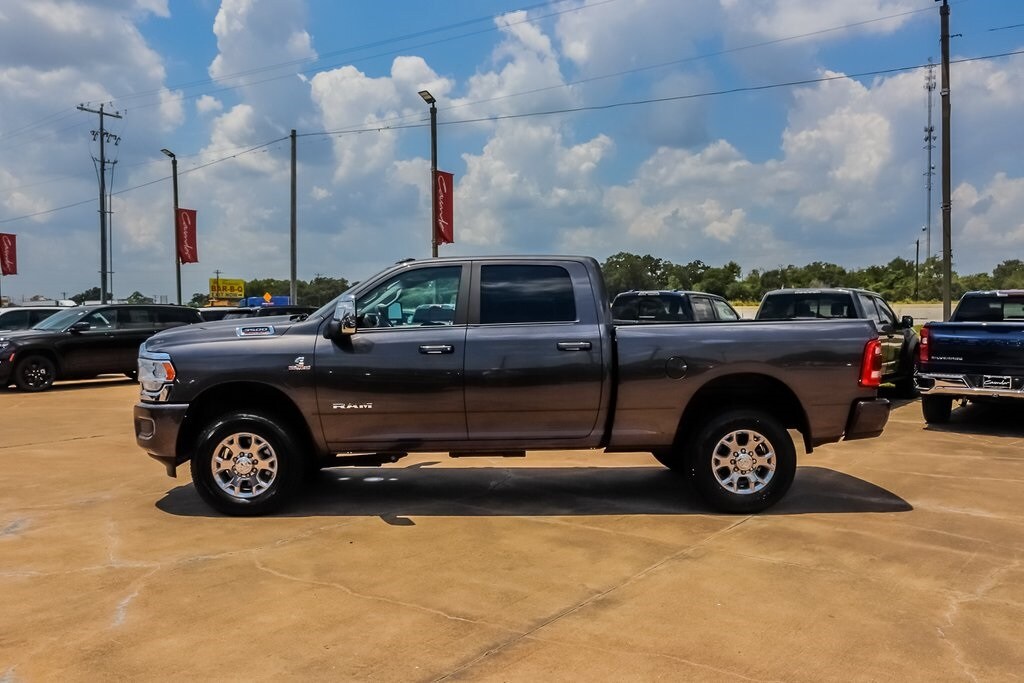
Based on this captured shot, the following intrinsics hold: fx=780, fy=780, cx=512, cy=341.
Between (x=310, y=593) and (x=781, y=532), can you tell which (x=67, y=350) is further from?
(x=781, y=532)

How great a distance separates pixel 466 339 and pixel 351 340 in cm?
89

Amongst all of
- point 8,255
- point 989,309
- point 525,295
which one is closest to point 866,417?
point 525,295

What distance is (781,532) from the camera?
561 centimetres

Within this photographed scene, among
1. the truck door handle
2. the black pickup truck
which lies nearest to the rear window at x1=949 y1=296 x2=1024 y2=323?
the black pickup truck

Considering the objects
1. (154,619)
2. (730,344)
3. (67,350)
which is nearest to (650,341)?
(730,344)

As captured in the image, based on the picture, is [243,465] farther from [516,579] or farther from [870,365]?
[870,365]

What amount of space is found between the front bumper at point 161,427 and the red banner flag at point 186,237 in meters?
31.2

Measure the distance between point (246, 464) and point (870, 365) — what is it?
4.87 metres

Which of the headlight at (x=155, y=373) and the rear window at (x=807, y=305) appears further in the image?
the rear window at (x=807, y=305)

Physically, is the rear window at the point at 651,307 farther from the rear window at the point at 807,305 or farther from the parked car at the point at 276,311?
the parked car at the point at 276,311

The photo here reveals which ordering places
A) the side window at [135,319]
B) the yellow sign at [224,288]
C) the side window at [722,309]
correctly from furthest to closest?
the yellow sign at [224,288]
the side window at [135,319]
the side window at [722,309]

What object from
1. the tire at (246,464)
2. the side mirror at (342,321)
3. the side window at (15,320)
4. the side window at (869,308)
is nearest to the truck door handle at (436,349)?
A: the side mirror at (342,321)

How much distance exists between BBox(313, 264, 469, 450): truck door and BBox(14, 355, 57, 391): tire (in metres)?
12.4

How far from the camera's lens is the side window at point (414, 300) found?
6.11 meters
